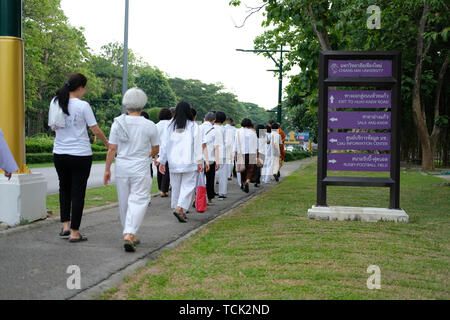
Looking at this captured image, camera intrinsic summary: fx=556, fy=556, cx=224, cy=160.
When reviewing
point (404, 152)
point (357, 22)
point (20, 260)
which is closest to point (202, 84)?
point (404, 152)

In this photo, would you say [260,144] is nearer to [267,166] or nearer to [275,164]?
[267,166]

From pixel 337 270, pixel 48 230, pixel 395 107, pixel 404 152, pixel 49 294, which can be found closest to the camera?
pixel 49 294

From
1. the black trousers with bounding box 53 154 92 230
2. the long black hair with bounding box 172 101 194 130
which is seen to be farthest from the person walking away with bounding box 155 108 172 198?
the black trousers with bounding box 53 154 92 230

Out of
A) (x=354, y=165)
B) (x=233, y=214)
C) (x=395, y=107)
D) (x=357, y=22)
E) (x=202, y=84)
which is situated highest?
(x=202, y=84)

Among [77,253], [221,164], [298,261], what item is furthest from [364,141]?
[77,253]

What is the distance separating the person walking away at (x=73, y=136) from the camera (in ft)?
21.9

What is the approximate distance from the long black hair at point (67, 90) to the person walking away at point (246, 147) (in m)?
7.39

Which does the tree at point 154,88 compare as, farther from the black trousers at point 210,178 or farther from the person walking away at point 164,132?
the black trousers at point 210,178

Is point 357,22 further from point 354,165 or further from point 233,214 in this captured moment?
point 233,214

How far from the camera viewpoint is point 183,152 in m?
8.52

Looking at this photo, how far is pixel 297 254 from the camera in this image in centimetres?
600

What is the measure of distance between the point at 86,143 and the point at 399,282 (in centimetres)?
397

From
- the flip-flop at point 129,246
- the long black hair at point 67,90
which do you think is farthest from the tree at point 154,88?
the flip-flop at point 129,246

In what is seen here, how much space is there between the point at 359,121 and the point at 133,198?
14.8 ft
